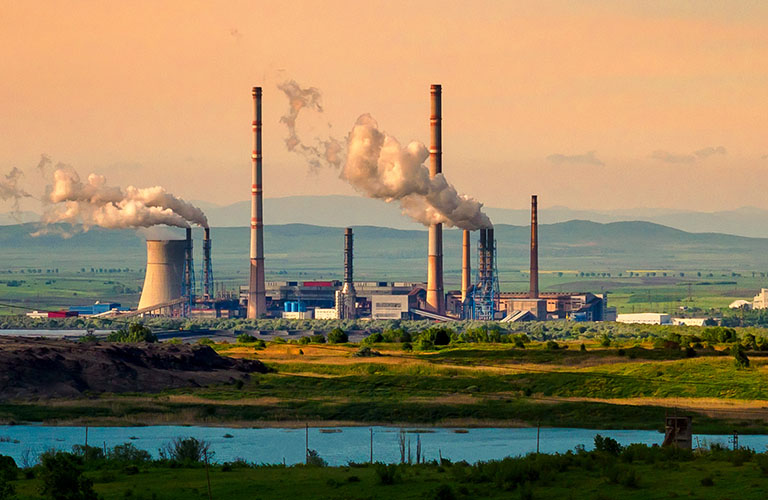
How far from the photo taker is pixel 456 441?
208ft

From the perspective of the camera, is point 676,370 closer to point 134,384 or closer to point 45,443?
point 134,384

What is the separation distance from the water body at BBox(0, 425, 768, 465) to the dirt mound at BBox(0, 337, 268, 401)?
43.9ft

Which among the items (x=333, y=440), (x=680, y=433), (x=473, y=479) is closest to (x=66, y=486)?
(x=473, y=479)

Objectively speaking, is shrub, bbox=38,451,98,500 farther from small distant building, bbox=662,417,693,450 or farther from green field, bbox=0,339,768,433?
green field, bbox=0,339,768,433

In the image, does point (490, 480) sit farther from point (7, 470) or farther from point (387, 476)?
point (7, 470)

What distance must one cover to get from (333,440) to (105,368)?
27.7m

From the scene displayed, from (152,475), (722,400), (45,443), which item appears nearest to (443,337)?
(722,400)

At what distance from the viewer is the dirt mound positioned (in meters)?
82.2

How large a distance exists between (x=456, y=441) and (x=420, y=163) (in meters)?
93.0

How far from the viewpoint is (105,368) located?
3423 inches

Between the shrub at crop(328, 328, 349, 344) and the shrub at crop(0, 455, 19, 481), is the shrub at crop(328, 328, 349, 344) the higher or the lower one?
the lower one

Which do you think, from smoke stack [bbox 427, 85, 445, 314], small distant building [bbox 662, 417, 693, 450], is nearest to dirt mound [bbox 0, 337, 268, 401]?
small distant building [bbox 662, 417, 693, 450]

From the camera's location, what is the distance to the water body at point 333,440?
57688 millimetres

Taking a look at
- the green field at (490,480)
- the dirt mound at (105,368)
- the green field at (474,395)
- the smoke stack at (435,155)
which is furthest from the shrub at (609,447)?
the smoke stack at (435,155)
